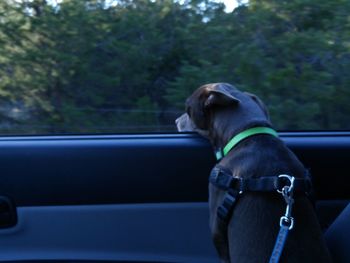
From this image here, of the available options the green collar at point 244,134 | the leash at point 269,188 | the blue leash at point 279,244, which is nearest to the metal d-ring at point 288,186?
the leash at point 269,188

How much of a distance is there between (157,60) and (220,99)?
2.78 ft

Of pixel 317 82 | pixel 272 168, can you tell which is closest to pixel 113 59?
pixel 317 82

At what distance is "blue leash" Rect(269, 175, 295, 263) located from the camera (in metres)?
2.49

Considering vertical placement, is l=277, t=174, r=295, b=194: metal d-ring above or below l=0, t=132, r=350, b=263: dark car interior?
above

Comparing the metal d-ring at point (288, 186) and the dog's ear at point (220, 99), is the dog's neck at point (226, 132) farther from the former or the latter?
the metal d-ring at point (288, 186)

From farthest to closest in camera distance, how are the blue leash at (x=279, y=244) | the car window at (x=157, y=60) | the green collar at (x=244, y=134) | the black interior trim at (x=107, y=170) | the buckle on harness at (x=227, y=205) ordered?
the car window at (x=157, y=60)
the black interior trim at (x=107, y=170)
the green collar at (x=244, y=134)
the buckle on harness at (x=227, y=205)
the blue leash at (x=279, y=244)

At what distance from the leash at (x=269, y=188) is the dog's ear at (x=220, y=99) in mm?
404

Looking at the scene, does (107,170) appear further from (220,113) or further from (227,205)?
(227,205)

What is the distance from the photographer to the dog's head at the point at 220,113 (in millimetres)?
3121

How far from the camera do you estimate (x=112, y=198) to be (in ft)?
10.7

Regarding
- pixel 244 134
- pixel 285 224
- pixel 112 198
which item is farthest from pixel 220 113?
pixel 285 224

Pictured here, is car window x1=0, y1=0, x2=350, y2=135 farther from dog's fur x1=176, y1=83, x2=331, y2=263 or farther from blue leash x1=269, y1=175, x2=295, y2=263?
blue leash x1=269, y1=175, x2=295, y2=263

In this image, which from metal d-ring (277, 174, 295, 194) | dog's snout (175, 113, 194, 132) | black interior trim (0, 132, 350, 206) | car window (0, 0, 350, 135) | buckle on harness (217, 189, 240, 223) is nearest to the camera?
metal d-ring (277, 174, 295, 194)

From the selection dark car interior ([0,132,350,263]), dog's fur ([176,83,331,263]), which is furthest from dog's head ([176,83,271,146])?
dark car interior ([0,132,350,263])
